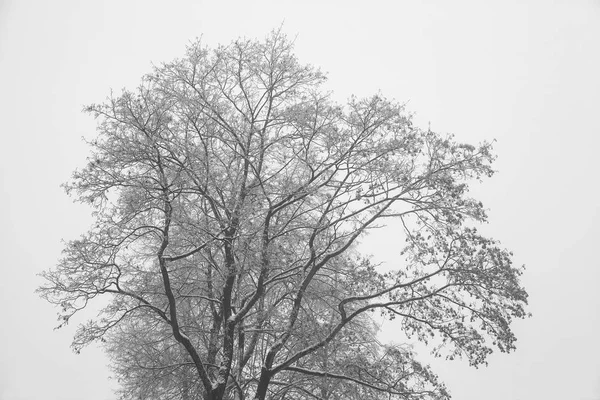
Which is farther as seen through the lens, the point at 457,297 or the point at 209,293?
the point at 209,293

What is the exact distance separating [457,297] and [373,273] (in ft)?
5.91

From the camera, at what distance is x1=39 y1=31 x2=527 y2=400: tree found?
408 inches

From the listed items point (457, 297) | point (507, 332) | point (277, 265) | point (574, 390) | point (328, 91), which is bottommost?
point (507, 332)

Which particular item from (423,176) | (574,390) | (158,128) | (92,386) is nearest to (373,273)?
(423,176)

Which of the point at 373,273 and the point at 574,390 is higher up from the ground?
the point at 574,390

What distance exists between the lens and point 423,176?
10.9 m

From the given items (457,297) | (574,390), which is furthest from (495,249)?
(574,390)

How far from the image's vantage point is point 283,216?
12.5 metres

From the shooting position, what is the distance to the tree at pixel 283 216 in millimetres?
10375

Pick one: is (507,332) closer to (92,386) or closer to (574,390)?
(92,386)

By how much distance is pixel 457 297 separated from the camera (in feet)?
35.3

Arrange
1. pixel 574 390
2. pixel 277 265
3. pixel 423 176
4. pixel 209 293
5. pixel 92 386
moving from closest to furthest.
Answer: pixel 423 176 < pixel 277 265 < pixel 209 293 < pixel 92 386 < pixel 574 390

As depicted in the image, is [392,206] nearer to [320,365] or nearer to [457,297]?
[457,297]

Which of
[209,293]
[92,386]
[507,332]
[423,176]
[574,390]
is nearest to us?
[507,332]
